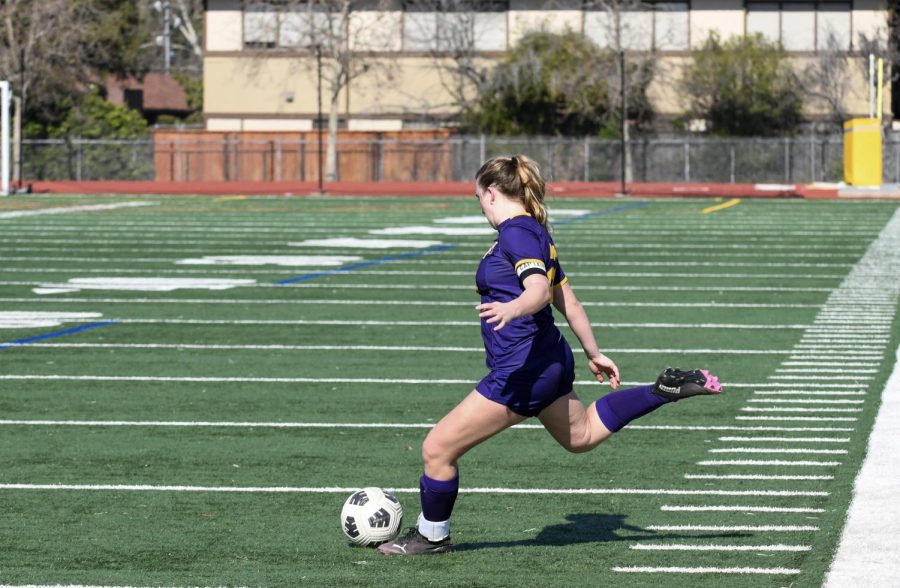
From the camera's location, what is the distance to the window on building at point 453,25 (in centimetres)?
6303

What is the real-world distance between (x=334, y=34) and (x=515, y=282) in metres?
56.5

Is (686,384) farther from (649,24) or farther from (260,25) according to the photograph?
(260,25)

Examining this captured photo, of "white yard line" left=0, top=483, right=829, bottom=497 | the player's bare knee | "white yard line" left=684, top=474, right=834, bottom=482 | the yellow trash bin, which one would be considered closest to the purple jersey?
the player's bare knee

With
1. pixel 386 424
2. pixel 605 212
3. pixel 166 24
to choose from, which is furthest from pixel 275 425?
pixel 166 24

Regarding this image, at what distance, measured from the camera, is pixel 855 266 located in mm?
22031

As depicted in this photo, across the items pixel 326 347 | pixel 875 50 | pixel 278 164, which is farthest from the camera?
pixel 278 164

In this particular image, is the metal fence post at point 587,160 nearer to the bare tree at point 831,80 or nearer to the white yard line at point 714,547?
the bare tree at point 831,80

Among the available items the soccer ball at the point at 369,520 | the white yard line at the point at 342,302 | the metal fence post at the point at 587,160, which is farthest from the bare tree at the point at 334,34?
the soccer ball at the point at 369,520

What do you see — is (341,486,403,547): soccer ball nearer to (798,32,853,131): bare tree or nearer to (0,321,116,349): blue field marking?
(0,321,116,349): blue field marking

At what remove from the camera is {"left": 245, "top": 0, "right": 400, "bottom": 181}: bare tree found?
6103 cm

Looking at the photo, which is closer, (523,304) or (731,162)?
(523,304)

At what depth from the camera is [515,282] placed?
6.28m

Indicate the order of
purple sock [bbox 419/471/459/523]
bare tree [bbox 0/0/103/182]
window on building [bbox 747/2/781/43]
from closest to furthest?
purple sock [bbox 419/471/459/523] → bare tree [bbox 0/0/103/182] → window on building [bbox 747/2/781/43]

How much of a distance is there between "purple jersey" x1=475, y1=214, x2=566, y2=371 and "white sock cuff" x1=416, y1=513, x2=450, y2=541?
2.22 ft
